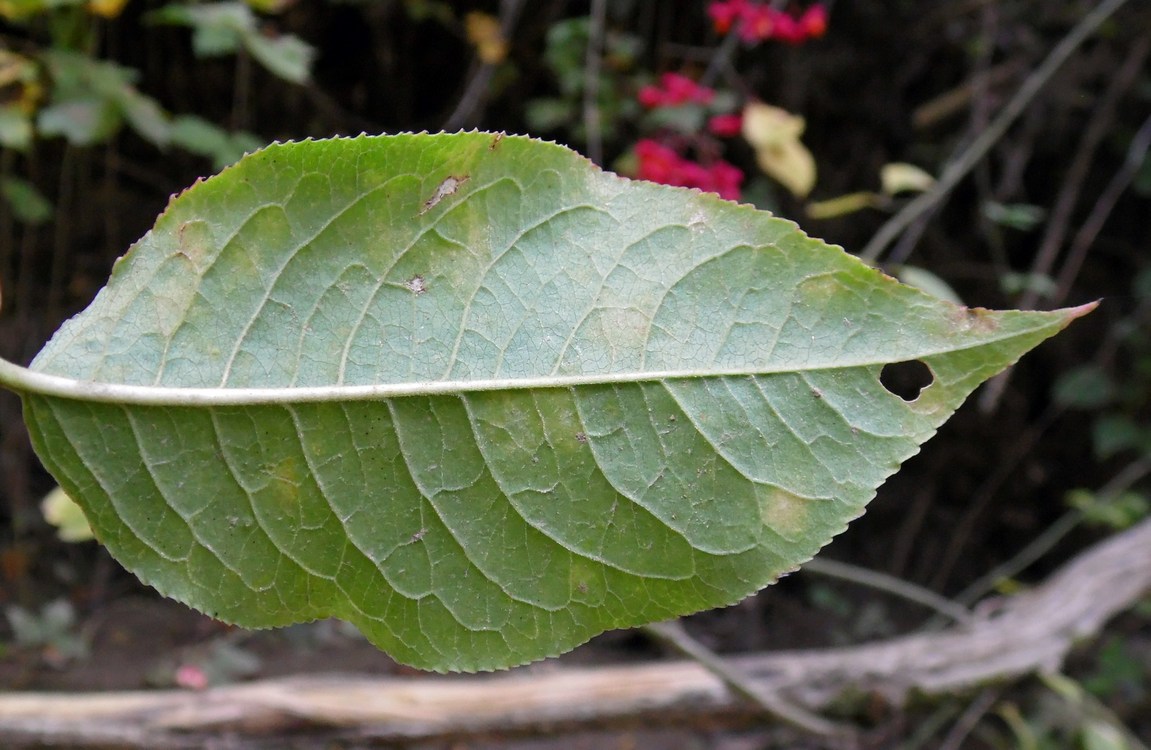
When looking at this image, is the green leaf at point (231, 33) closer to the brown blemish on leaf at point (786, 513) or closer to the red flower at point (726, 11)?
the red flower at point (726, 11)

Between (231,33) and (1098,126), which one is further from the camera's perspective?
(1098,126)

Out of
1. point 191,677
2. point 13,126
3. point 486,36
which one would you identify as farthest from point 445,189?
point 191,677

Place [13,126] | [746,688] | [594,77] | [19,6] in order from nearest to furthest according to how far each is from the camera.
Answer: [746,688]
[19,6]
[13,126]
[594,77]

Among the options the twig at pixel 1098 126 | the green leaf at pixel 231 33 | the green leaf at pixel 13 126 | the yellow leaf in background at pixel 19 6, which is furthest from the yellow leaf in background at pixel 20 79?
the twig at pixel 1098 126

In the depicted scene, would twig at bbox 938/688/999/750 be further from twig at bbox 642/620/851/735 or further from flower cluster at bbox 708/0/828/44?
flower cluster at bbox 708/0/828/44

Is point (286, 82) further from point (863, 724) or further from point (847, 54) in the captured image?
point (863, 724)

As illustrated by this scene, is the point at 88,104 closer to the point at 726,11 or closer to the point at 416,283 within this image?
the point at 726,11

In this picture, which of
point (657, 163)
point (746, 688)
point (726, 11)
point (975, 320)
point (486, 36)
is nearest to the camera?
point (975, 320)
